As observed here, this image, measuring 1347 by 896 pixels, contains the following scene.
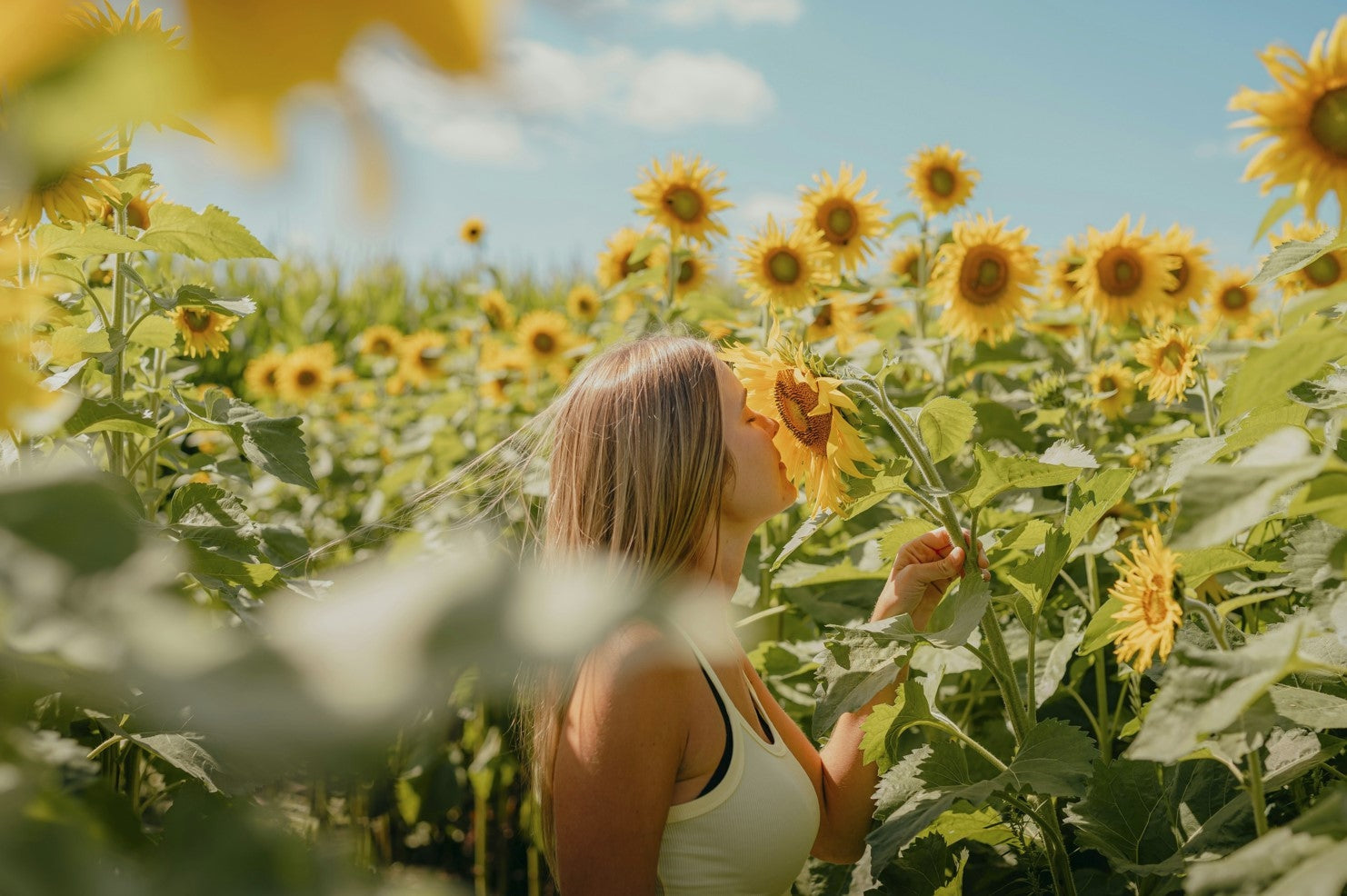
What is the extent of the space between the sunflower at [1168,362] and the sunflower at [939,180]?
1052mm

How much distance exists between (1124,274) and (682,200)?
3.90ft

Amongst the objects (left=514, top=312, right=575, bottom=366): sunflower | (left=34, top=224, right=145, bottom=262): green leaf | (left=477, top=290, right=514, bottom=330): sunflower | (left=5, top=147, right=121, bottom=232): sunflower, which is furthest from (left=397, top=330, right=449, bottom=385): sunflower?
(left=5, top=147, right=121, bottom=232): sunflower

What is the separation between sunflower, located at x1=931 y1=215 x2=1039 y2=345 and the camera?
254 cm

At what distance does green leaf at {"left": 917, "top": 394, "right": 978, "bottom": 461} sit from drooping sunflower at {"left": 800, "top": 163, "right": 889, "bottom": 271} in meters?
1.57

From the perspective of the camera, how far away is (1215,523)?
0.62 metres

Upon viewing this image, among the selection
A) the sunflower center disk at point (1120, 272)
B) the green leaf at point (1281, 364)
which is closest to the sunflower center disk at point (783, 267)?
the sunflower center disk at point (1120, 272)

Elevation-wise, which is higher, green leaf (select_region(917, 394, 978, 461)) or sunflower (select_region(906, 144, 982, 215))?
sunflower (select_region(906, 144, 982, 215))

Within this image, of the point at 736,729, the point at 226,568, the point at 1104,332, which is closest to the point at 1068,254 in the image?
the point at 1104,332

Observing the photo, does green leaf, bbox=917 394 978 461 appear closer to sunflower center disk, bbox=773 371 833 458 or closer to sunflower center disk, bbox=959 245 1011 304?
sunflower center disk, bbox=773 371 833 458

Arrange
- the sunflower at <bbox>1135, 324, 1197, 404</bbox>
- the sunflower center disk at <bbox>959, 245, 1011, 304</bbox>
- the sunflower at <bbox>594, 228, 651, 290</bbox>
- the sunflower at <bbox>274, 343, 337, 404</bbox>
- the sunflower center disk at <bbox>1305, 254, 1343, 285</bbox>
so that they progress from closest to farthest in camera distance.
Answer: the sunflower at <bbox>1135, 324, 1197, 404</bbox> → the sunflower center disk at <bbox>1305, 254, 1343, 285</bbox> → the sunflower center disk at <bbox>959, 245, 1011, 304</bbox> → the sunflower at <bbox>594, 228, 651, 290</bbox> → the sunflower at <bbox>274, 343, 337, 404</bbox>

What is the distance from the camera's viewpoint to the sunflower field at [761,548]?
26cm

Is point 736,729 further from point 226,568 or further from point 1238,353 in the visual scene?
point 1238,353

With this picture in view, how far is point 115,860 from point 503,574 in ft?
0.68

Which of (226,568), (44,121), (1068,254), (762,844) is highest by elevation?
(1068,254)
